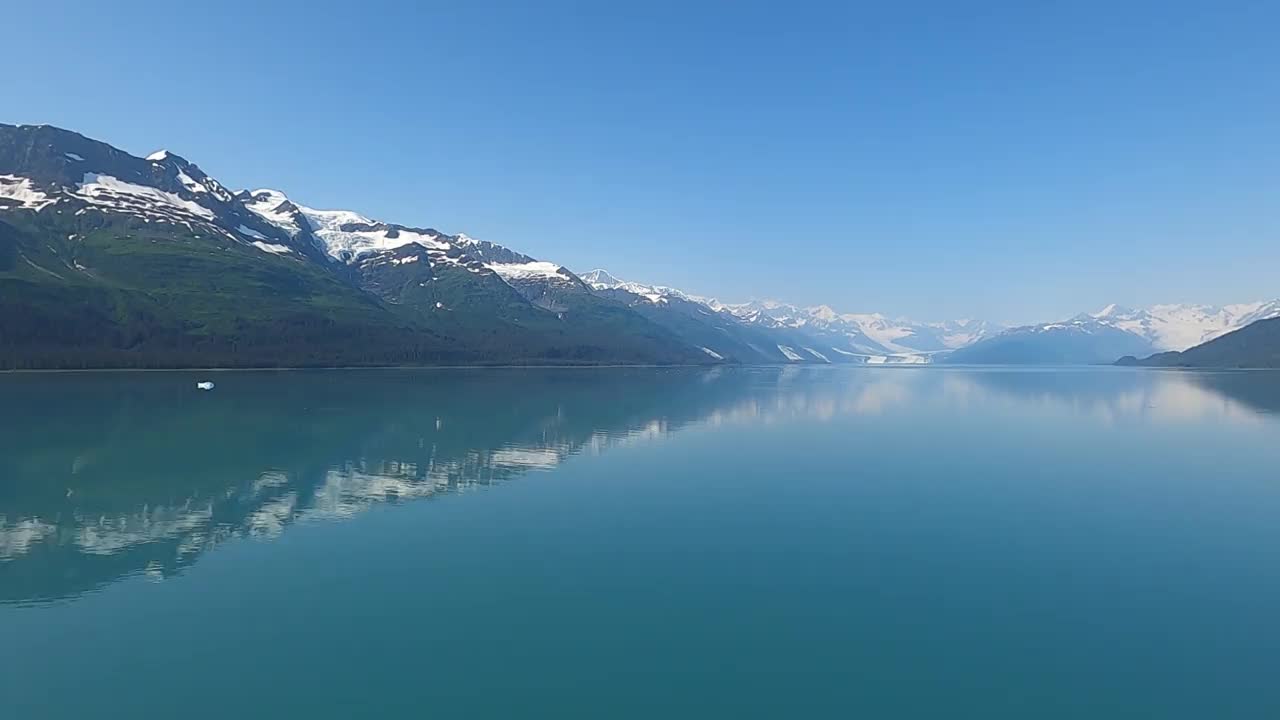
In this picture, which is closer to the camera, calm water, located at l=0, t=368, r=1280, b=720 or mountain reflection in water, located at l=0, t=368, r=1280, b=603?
calm water, located at l=0, t=368, r=1280, b=720

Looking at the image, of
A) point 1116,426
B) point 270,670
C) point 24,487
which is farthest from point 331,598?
point 1116,426

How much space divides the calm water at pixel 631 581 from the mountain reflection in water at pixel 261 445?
1.33 ft

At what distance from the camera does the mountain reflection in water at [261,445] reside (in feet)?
97.8

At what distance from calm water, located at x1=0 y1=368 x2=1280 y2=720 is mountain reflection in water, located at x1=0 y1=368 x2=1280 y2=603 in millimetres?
404

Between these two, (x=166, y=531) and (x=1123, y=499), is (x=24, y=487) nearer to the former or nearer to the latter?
(x=166, y=531)

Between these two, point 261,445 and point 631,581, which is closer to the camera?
point 631,581

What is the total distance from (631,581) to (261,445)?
46.1 m

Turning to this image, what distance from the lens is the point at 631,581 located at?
24688mm

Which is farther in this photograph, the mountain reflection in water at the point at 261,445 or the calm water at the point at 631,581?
the mountain reflection in water at the point at 261,445

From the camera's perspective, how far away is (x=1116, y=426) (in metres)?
79.9

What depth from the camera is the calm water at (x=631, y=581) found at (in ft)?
54.9

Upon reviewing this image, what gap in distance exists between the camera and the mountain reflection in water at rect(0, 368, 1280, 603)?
97.8 feet

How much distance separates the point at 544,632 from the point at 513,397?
96.9 m

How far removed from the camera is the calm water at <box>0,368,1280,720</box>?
1673 centimetres
